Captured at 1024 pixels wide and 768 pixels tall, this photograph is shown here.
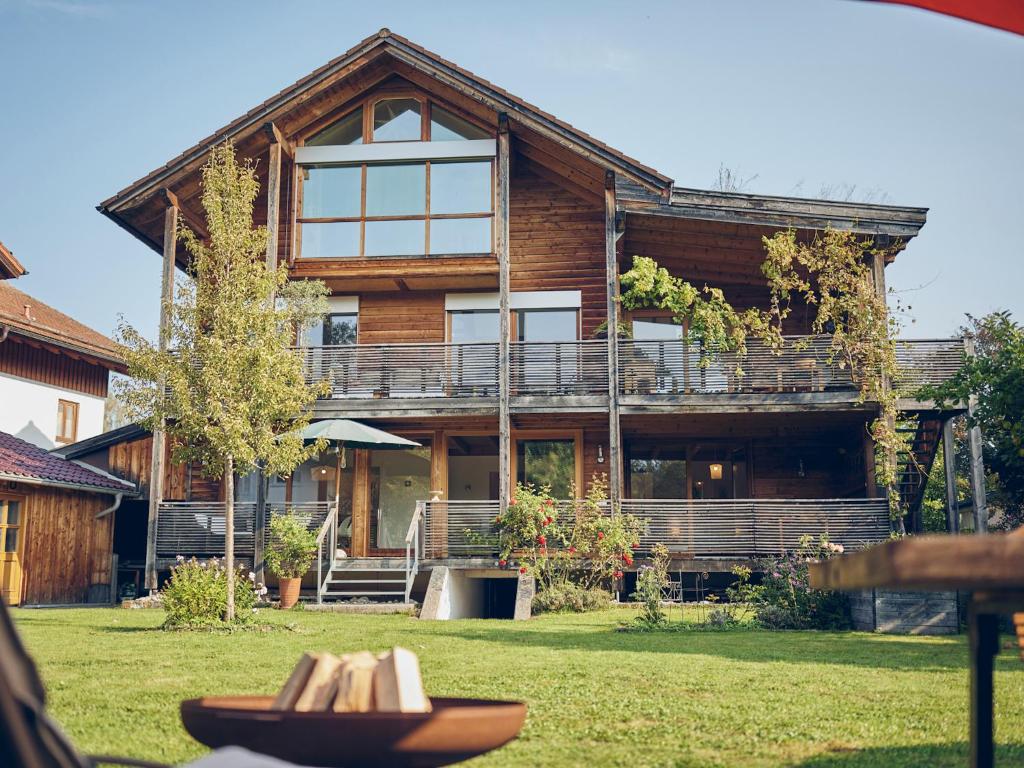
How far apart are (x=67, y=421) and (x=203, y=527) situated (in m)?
7.43

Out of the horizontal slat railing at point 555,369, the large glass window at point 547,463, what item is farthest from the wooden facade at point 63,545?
the horizontal slat railing at point 555,369

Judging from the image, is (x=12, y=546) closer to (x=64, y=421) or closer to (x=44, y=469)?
(x=44, y=469)

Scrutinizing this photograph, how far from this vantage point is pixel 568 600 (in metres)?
15.9

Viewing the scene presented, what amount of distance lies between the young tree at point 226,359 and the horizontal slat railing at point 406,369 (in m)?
5.07

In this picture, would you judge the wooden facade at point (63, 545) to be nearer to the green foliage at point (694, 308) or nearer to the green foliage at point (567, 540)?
the green foliage at point (567, 540)

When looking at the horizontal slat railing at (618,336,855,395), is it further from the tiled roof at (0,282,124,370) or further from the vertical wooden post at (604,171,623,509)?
the tiled roof at (0,282,124,370)

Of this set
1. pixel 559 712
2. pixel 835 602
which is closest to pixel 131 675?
pixel 559 712

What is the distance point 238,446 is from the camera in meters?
13.6

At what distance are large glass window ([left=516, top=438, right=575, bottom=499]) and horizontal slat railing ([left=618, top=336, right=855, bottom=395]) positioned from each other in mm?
2727

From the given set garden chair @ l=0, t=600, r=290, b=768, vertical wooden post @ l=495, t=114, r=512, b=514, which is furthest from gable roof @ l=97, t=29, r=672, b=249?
garden chair @ l=0, t=600, r=290, b=768

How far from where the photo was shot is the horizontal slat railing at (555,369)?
19250 millimetres

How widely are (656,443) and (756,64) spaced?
27.7m

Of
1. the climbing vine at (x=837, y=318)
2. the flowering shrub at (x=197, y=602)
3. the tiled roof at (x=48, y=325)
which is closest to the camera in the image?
the flowering shrub at (x=197, y=602)

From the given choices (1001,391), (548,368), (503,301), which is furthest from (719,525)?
(1001,391)
